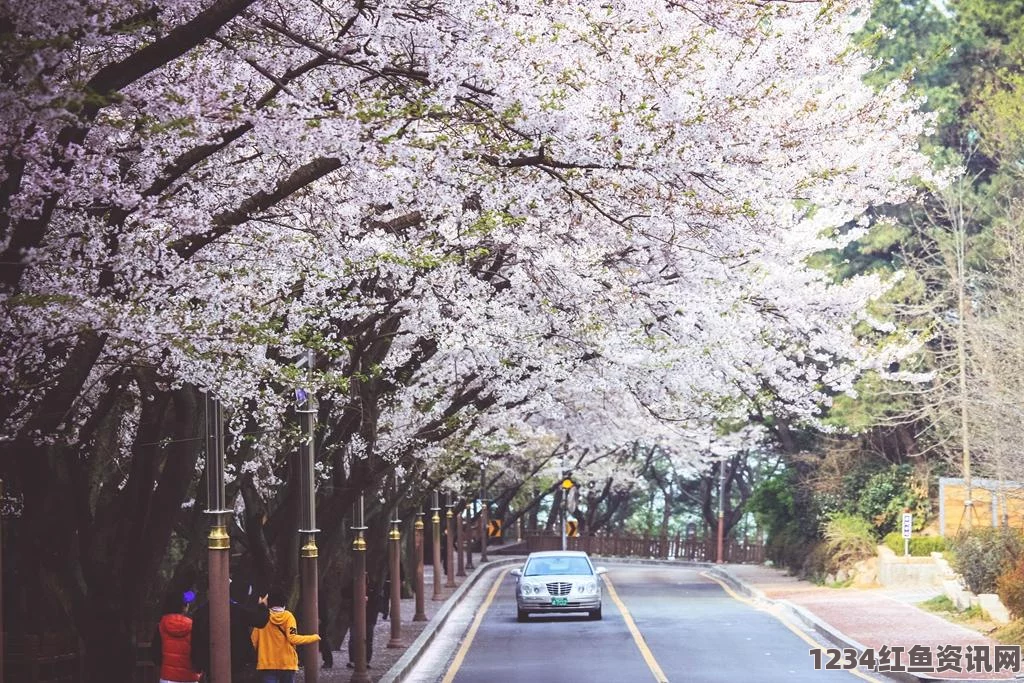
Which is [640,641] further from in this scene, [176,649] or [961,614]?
[176,649]

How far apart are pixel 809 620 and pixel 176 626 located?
1850 cm

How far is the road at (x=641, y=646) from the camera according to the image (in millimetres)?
21547

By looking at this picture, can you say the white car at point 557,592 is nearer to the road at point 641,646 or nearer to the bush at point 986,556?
the road at point 641,646

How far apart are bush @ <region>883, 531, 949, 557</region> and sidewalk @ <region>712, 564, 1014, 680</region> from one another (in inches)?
80.6

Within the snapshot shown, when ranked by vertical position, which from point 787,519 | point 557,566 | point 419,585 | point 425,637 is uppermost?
point 787,519

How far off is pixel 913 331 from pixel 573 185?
30.9 metres

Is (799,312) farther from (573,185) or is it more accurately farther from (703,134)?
(703,134)

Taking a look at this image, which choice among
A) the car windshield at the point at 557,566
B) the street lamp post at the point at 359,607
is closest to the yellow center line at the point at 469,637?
the street lamp post at the point at 359,607

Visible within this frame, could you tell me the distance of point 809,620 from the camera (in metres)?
30.0

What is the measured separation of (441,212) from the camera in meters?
15.4

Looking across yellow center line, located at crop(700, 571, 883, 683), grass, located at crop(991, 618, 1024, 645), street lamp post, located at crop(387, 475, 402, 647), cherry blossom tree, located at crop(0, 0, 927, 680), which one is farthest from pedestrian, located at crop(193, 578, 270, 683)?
grass, located at crop(991, 618, 1024, 645)

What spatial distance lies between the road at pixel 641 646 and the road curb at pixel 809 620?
36cm

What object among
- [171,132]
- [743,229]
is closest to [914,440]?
[743,229]

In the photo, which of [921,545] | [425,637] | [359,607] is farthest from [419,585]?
[921,545]
